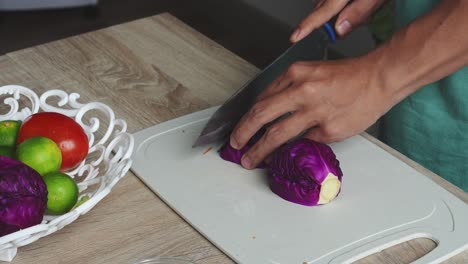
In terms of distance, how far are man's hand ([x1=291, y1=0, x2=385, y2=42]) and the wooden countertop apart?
0.15 m

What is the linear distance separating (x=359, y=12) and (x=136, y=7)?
252 cm

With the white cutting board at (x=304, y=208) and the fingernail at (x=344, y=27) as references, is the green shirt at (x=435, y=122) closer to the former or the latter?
the fingernail at (x=344, y=27)

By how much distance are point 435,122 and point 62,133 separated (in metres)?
0.63

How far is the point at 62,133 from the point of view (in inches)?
38.8

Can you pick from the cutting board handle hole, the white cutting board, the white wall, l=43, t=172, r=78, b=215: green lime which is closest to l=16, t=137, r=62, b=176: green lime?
l=43, t=172, r=78, b=215: green lime

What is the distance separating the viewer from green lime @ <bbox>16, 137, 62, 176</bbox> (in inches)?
36.3

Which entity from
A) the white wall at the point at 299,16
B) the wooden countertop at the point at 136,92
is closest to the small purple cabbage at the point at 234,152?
the wooden countertop at the point at 136,92

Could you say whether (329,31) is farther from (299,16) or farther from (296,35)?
(299,16)

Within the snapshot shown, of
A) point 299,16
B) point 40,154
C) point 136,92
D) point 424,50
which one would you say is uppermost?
point 424,50

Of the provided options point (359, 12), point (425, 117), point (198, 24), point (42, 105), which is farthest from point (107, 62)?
point (198, 24)

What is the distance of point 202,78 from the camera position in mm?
1320

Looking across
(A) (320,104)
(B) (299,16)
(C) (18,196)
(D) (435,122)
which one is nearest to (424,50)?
(A) (320,104)

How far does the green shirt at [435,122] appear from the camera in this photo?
49.7 inches

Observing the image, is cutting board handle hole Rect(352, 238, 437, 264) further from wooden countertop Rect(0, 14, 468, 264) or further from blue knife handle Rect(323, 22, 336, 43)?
blue knife handle Rect(323, 22, 336, 43)
